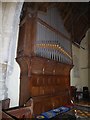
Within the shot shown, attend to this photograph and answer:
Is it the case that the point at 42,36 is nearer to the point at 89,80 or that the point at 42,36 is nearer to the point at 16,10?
the point at 16,10

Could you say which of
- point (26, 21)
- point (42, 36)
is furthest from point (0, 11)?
point (42, 36)

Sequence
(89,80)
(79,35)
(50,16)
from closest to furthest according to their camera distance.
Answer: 1. (50,16)
2. (79,35)
3. (89,80)

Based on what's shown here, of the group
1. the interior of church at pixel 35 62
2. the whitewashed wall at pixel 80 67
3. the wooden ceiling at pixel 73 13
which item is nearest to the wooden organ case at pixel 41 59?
the interior of church at pixel 35 62

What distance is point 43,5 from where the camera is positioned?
3.26 meters

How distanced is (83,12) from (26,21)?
10.5ft

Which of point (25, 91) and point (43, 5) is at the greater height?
point (43, 5)

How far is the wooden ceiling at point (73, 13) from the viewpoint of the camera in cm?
329

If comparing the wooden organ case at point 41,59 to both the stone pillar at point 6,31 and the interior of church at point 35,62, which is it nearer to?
the interior of church at point 35,62

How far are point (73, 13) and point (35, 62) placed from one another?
9.32ft

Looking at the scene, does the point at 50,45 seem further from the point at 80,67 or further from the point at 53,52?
the point at 80,67

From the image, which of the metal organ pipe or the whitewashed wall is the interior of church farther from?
the whitewashed wall

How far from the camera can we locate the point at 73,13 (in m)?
5.18

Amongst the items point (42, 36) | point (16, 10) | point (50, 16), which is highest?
point (50, 16)

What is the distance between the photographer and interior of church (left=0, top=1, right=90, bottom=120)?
253 cm
